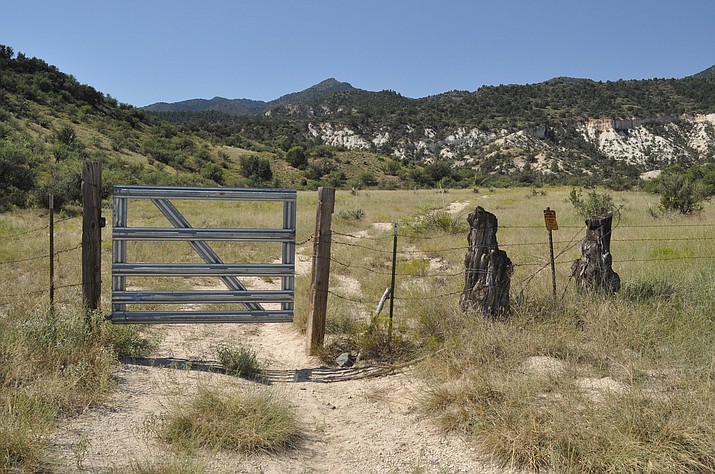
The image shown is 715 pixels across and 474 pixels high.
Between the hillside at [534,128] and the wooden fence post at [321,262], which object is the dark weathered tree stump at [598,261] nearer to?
the wooden fence post at [321,262]

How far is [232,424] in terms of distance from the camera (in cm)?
424

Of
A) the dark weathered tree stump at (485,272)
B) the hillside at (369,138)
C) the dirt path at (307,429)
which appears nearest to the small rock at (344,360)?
the dirt path at (307,429)

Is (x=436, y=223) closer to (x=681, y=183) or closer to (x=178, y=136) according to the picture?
(x=681, y=183)

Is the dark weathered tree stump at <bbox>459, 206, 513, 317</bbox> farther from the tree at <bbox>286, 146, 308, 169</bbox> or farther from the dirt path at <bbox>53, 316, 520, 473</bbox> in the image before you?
the tree at <bbox>286, 146, 308, 169</bbox>

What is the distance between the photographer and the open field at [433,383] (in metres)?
3.83

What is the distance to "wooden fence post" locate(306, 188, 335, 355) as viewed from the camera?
6488 millimetres

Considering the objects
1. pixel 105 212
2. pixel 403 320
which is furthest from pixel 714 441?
pixel 105 212

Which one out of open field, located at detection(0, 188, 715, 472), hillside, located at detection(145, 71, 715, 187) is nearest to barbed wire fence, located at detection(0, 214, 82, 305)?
open field, located at detection(0, 188, 715, 472)

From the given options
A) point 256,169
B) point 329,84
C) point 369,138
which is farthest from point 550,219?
point 329,84

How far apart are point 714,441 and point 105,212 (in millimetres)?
19267

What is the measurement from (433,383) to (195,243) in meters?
3.16

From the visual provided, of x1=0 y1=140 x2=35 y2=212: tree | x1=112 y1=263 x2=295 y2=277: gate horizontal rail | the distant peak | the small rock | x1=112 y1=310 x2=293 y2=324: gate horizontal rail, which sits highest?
the distant peak

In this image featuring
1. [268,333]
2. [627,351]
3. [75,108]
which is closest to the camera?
[627,351]

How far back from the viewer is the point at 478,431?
4289 millimetres
